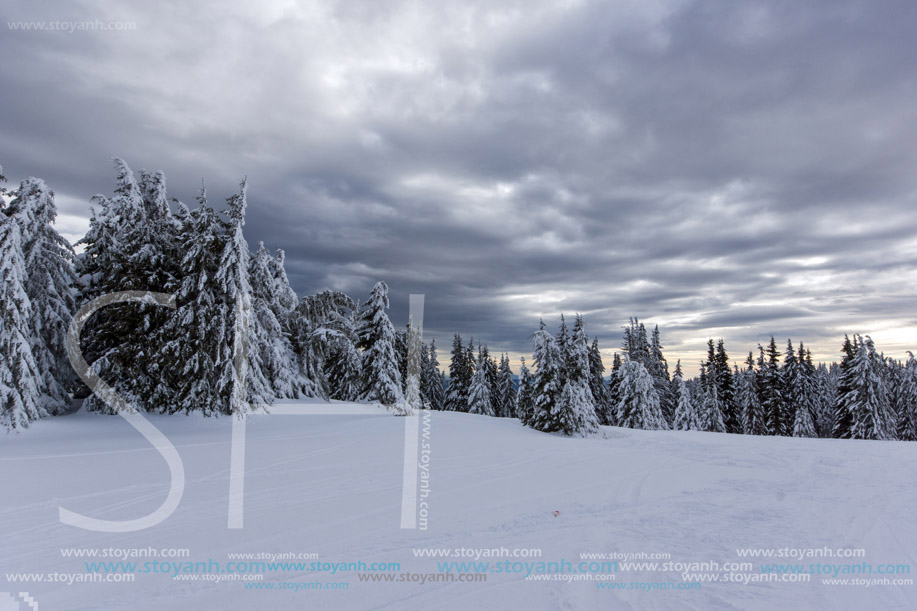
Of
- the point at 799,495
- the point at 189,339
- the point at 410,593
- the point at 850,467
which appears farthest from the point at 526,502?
the point at 189,339

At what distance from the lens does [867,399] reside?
107 feet

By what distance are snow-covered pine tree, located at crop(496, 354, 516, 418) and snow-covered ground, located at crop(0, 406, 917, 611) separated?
37.0 meters

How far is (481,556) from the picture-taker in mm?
6117

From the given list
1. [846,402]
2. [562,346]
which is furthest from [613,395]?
[562,346]

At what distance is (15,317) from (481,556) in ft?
65.3

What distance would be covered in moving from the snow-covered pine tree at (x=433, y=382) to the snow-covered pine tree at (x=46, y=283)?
117ft

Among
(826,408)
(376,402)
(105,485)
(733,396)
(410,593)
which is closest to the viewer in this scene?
(410,593)

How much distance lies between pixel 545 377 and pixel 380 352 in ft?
33.0

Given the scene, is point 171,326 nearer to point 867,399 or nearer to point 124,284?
point 124,284

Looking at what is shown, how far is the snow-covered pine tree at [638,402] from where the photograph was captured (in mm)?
33125

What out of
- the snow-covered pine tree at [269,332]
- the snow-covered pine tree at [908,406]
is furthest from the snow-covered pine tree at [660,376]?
the snow-covered pine tree at [269,332]

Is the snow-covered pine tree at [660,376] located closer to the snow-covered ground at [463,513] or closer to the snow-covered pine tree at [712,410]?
the snow-covered pine tree at [712,410]

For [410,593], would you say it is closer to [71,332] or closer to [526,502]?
[526,502]

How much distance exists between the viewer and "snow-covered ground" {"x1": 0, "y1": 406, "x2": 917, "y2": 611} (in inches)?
197
